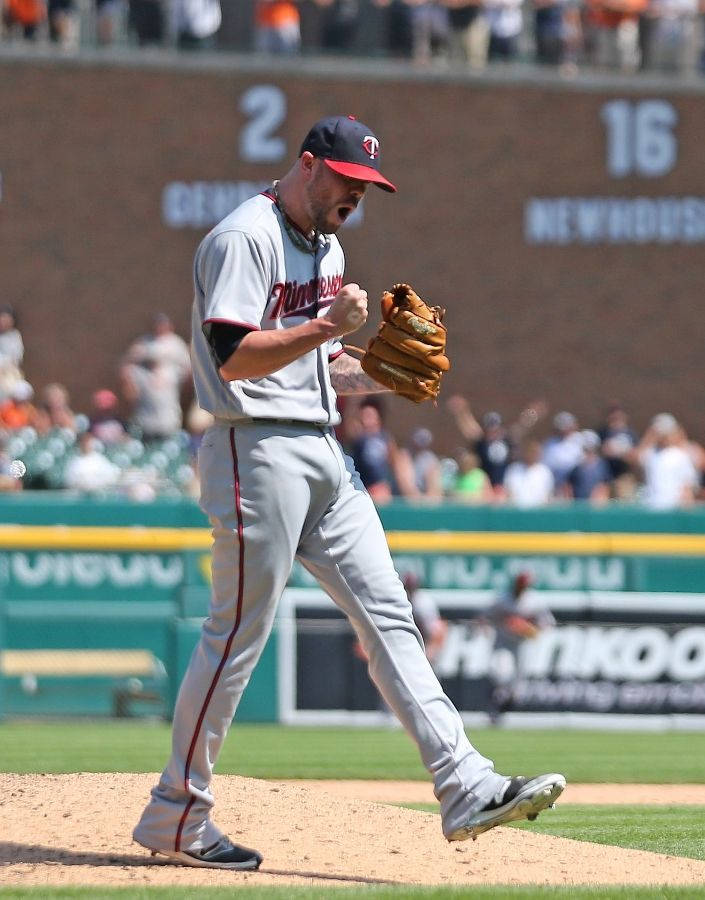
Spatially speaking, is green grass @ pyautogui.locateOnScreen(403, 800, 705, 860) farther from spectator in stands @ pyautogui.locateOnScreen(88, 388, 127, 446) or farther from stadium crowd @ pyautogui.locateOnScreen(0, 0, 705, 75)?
stadium crowd @ pyautogui.locateOnScreen(0, 0, 705, 75)

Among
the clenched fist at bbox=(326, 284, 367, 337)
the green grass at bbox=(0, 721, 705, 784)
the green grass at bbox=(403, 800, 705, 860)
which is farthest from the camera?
the green grass at bbox=(0, 721, 705, 784)

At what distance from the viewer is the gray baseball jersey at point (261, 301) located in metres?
4.47

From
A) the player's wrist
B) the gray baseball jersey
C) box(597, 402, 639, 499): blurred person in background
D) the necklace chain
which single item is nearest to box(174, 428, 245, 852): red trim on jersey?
the gray baseball jersey

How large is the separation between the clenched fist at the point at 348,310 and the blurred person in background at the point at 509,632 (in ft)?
26.8

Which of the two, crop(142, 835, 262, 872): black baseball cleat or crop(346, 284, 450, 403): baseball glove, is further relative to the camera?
crop(346, 284, 450, 403): baseball glove

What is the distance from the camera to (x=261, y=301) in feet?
14.8

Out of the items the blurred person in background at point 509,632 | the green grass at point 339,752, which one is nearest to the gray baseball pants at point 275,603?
the green grass at point 339,752

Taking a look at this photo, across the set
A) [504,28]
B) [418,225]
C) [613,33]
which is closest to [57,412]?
[418,225]

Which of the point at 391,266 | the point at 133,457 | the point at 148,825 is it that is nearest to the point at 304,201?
the point at 148,825

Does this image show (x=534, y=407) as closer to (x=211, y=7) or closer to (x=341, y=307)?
(x=211, y=7)

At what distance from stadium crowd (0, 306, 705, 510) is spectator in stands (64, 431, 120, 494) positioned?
0.04 feet

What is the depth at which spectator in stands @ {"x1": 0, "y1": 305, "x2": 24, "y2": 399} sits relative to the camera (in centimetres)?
1578

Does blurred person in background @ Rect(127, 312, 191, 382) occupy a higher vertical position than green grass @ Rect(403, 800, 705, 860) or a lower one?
higher

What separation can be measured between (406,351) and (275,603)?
0.85m
